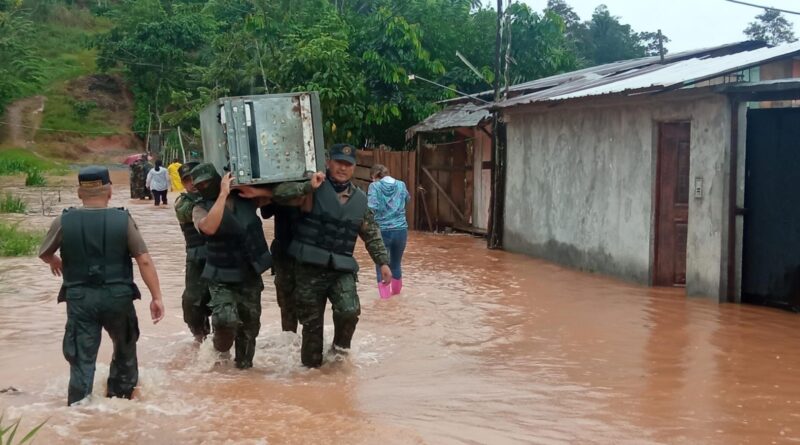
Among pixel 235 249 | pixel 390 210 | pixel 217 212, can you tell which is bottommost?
pixel 390 210

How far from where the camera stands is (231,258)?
6473mm

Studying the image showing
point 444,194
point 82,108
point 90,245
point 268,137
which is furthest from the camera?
point 82,108

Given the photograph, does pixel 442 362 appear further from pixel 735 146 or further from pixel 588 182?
pixel 588 182

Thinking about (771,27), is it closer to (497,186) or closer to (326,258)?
(497,186)

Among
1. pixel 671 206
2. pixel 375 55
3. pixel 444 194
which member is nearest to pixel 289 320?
pixel 671 206

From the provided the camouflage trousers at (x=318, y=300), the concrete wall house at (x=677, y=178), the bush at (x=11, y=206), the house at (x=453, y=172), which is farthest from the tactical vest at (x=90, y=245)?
the bush at (x=11, y=206)

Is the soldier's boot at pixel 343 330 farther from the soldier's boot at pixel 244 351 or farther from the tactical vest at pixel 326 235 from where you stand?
the soldier's boot at pixel 244 351

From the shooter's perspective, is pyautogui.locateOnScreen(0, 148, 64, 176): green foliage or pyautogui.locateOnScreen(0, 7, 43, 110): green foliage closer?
pyautogui.locateOnScreen(0, 7, 43, 110): green foliage

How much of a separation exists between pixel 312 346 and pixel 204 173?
154 centimetres

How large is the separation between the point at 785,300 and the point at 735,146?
1702mm

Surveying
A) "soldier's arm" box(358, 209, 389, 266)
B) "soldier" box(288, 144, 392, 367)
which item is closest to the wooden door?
"soldier's arm" box(358, 209, 389, 266)

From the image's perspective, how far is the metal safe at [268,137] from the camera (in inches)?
246

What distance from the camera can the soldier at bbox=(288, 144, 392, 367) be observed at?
6.61 m

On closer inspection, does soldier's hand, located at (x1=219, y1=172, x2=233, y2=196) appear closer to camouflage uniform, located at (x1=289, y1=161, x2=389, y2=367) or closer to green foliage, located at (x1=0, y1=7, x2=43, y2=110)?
camouflage uniform, located at (x1=289, y1=161, x2=389, y2=367)
